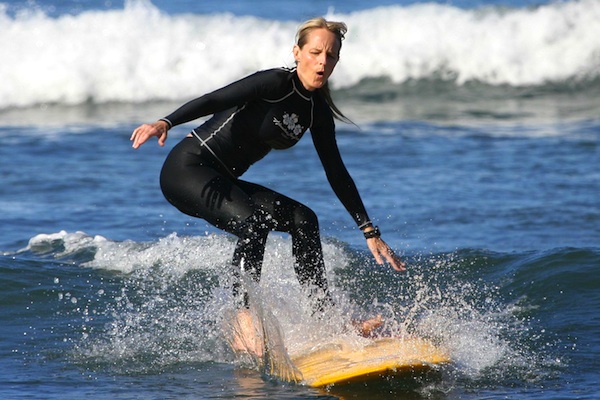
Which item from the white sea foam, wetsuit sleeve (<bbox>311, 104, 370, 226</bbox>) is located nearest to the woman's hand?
wetsuit sleeve (<bbox>311, 104, 370, 226</bbox>)

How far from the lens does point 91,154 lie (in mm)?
12508

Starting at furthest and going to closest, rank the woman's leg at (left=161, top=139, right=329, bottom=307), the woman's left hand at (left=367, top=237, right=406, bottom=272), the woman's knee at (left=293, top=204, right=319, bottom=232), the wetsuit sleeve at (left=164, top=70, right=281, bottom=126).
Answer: the woman's left hand at (left=367, top=237, right=406, bottom=272) < the woman's knee at (left=293, top=204, right=319, bottom=232) < the woman's leg at (left=161, top=139, right=329, bottom=307) < the wetsuit sleeve at (left=164, top=70, right=281, bottom=126)

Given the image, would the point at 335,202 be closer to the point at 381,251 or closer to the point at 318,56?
the point at 381,251

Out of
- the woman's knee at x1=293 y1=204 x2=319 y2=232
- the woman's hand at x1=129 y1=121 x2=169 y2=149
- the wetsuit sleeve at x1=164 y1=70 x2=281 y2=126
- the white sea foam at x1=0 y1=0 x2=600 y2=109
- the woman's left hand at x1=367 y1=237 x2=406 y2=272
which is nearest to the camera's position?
the woman's hand at x1=129 y1=121 x2=169 y2=149

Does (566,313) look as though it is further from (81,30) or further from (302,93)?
(81,30)

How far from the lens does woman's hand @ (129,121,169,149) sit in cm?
507

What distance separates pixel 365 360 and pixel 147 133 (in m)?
1.58

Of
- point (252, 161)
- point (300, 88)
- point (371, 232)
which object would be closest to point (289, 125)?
point (300, 88)

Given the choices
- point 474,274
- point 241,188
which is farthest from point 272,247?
point 241,188

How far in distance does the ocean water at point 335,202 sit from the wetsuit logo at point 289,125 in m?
0.85

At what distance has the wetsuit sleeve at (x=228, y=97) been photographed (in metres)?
5.48

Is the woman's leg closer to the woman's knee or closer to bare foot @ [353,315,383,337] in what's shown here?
the woman's knee

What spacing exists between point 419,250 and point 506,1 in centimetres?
1580

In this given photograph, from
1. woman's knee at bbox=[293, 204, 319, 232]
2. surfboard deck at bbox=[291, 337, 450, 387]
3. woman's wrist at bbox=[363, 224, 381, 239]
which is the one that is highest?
woman's knee at bbox=[293, 204, 319, 232]
